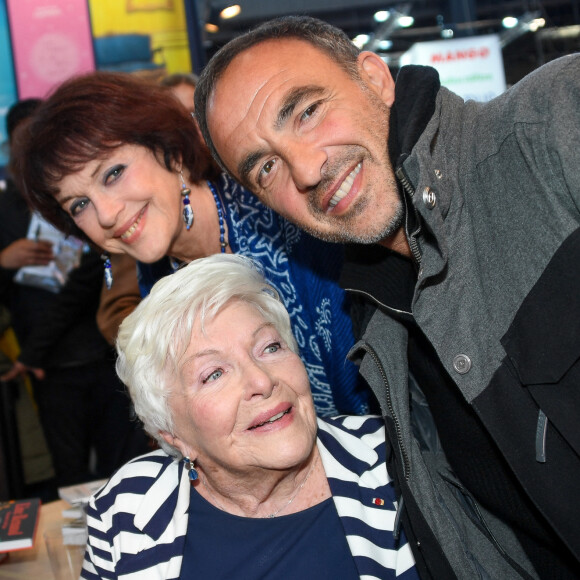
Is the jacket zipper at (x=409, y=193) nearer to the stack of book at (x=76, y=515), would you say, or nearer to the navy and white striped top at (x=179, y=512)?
the navy and white striped top at (x=179, y=512)

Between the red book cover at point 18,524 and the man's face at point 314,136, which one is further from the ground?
the man's face at point 314,136

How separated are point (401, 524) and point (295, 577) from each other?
29 cm

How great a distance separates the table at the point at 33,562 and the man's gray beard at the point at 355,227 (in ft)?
4.28

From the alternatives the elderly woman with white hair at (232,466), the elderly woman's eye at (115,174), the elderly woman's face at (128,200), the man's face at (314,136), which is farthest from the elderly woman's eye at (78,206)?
the man's face at (314,136)

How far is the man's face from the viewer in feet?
5.75

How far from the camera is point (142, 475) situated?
6.97ft

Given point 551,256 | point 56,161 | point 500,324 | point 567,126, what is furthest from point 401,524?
point 56,161

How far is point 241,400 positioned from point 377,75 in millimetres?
888

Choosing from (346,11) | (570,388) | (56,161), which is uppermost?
(346,11)

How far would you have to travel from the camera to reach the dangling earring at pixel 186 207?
2484 mm

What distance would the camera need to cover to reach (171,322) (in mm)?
1972

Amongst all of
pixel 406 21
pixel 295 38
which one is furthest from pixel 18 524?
pixel 406 21

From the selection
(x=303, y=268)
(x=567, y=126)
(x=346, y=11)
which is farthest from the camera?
(x=346, y=11)

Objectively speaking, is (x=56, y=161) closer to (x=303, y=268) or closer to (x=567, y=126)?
(x=303, y=268)
